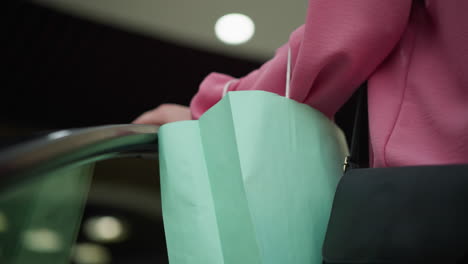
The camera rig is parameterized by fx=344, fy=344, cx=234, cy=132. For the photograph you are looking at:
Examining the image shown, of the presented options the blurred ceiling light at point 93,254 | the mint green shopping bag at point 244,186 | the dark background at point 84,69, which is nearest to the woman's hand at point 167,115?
the mint green shopping bag at point 244,186

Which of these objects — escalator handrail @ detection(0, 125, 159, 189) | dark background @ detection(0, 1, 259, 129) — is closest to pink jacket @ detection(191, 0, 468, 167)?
escalator handrail @ detection(0, 125, 159, 189)

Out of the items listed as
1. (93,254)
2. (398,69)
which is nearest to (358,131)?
(398,69)

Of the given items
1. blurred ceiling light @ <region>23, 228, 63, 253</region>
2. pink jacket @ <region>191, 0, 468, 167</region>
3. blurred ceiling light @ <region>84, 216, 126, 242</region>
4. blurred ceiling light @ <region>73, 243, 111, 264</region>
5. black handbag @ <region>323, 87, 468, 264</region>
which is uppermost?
blurred ceiling light @ <region>84, 216, 126, 242</region>

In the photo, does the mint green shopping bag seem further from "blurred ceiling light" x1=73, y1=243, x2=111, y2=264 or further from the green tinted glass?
"blurred ceiling light" x1=73, y1=243, x2=111, y2=264

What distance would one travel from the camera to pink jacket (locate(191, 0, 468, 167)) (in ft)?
1.02

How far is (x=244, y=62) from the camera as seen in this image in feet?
5.99

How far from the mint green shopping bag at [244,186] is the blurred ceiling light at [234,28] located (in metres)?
1.47

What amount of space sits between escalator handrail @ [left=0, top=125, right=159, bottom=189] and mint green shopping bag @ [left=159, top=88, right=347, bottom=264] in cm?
7

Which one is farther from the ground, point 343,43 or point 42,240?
point 343,43

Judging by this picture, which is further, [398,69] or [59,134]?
[398,69]

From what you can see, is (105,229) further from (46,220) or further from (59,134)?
(59,134)

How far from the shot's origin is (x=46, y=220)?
1.04 feet

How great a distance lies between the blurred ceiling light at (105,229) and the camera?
205 cm

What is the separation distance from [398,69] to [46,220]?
38 cm
